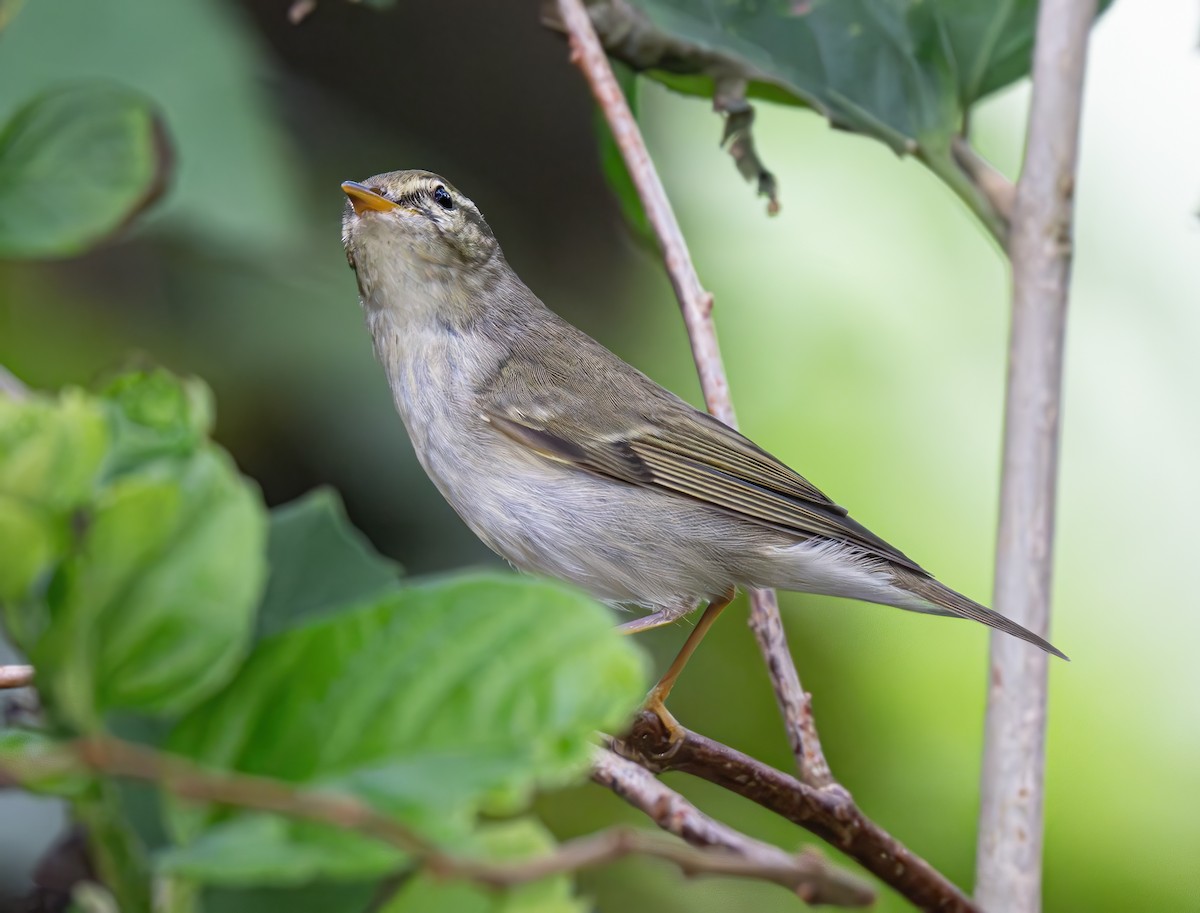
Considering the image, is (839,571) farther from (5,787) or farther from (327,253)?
(5,787)

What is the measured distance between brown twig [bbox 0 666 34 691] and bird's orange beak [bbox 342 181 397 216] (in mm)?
1518

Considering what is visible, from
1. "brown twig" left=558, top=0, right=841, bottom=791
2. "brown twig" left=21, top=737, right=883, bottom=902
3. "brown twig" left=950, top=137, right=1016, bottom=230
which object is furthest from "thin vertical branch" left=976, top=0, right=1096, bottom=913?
"brown twig" left=21, top=737, right=883, bottom=902

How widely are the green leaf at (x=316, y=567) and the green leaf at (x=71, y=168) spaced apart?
0.33 meters

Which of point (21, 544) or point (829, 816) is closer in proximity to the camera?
point (21, 544)

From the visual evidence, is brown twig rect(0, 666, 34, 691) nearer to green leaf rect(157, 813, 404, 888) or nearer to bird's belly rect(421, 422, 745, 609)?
green leaf rect(157, 813, 404, 888)

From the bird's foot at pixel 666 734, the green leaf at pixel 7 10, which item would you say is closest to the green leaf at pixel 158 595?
the green leaf at pixel 7 10

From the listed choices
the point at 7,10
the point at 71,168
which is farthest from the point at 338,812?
the point at 7,10

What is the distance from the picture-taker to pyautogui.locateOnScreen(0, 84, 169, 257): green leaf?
836 millimetres

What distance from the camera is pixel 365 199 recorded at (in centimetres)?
234

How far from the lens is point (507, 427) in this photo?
7.93ft

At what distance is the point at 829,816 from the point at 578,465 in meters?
1.16

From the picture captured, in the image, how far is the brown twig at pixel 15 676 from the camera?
0.80m

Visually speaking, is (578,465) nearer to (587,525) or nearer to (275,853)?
(587,525)

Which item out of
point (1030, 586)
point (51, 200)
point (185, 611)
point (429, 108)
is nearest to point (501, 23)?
point (429, 108)
